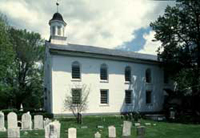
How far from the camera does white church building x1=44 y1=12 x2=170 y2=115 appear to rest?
24.3m

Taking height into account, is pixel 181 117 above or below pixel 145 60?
below

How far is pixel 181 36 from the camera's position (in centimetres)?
2656

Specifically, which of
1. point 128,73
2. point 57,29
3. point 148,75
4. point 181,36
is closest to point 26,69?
point 57,29

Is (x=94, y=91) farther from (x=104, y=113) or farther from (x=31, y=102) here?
(x=31, y=102)

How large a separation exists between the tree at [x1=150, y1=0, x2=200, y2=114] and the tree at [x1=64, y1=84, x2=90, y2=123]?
1011 centimetres

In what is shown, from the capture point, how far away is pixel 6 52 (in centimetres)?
2964

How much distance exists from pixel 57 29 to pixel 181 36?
14587 millimetres

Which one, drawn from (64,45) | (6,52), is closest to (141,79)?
(64,45)

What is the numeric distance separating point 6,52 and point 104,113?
14.8 metres

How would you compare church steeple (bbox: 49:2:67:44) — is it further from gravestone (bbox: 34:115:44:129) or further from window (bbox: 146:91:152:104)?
gravestone (bbox: 34:115:44:129)

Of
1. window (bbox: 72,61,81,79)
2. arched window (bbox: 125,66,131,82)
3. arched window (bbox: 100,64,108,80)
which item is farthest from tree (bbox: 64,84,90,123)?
arched window (bbox: 125,66,131,82)

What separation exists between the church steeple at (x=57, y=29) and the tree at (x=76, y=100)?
252 inches

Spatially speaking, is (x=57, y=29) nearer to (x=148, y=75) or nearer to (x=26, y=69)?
(x=148, y=75)

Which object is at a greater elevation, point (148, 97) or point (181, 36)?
point (181, 36)
